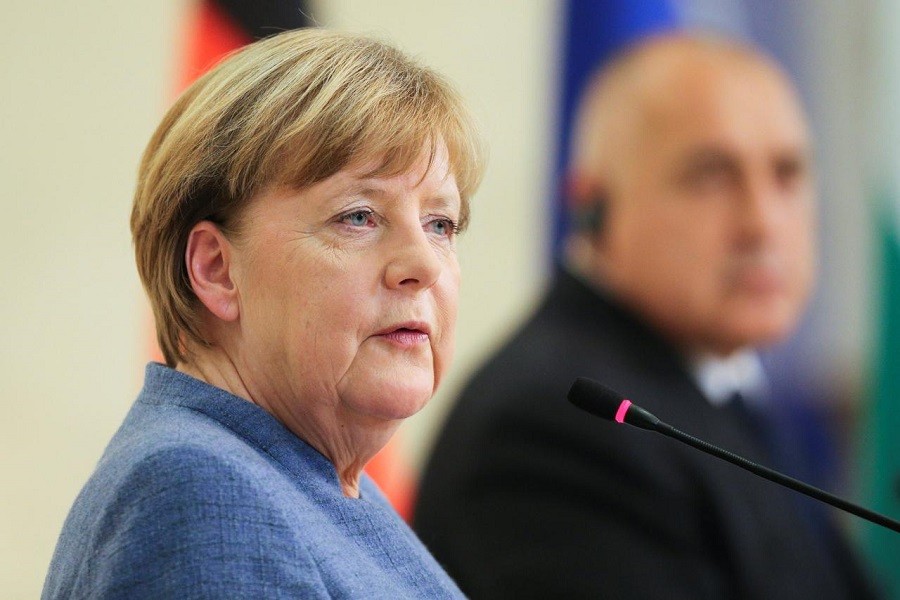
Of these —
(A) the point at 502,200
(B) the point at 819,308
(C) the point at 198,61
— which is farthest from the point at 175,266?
(B) the point at 819,308

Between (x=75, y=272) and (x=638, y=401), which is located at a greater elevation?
(x=638, y=401)

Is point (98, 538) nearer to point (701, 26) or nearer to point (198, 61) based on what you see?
point (198, 61)

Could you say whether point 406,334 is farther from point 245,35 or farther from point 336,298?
point 245,35

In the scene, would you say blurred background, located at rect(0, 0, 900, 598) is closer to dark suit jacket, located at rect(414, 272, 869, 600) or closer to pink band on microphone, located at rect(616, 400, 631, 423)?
dark suit jacket, located at rect(414, 272, 869, 600)

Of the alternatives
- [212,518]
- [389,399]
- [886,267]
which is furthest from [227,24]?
[886,267]

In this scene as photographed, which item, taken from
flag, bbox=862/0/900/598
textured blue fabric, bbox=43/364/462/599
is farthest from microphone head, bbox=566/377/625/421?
flag, bbox=862/0/900/598

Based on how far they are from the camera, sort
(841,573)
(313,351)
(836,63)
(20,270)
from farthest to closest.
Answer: (836,63)
(841,573)
(20,270)
(313,351)

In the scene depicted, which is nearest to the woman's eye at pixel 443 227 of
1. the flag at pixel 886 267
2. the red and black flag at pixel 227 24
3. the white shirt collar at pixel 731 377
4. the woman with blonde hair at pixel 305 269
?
the woman with blonde hair at pixel 305 269

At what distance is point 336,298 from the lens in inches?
A: 50.9

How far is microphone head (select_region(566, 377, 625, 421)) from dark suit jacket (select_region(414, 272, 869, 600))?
129 cm

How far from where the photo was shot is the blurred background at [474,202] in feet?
8.80

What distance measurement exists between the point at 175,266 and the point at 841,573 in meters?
2.56

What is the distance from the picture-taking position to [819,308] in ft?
12.3

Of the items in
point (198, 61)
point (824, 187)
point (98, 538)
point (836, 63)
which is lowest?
point (98, 538)
